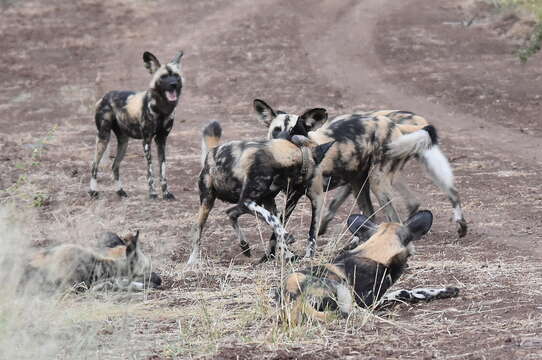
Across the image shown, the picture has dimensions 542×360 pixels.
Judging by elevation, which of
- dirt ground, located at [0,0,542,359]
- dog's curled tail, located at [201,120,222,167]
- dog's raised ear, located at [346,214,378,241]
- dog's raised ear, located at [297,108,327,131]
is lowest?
dirt ground, located at [0,0,542,359]

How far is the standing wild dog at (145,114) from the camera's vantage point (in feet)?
29.1

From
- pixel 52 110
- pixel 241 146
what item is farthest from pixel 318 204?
pixel 52 110

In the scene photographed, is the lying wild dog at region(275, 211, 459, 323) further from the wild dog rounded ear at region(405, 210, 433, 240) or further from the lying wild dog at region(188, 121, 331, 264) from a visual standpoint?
the lying wild dog at region(188, 121, 331, 264)

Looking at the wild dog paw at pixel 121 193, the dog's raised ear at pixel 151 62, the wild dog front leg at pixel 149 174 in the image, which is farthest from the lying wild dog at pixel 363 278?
the dog's raised ear at pixel 151 62

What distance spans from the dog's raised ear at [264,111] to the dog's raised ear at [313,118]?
0.30 m

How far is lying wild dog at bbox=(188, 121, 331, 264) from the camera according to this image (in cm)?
575

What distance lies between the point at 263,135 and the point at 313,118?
16.8 feet

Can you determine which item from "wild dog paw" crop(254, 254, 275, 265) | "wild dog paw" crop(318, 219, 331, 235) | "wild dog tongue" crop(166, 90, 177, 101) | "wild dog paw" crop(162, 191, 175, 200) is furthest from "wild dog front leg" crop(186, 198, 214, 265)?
"wild dog tongue" crop(166, 90, 177, 101)

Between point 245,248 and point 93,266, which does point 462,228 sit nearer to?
point 245,248

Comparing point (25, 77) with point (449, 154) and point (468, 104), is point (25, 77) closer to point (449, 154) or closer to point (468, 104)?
point (468, 104)

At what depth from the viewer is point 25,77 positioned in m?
16.0

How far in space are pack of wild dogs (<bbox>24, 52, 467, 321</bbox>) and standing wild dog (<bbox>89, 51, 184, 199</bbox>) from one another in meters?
2.45

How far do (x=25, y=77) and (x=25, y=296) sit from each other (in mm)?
12714

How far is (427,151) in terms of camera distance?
6.64 m
